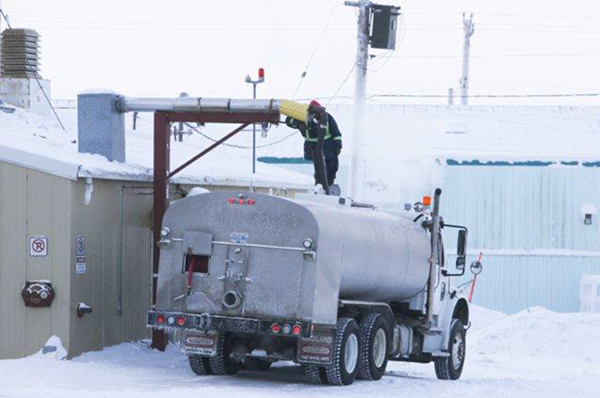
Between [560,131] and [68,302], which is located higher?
[560,131]

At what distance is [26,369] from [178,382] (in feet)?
7.31

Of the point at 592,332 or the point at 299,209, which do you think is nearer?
the point at 299,209

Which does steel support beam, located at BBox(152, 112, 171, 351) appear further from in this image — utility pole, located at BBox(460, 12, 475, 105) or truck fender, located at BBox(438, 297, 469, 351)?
utility pole, located at BBox(460, 12, 475, 105)

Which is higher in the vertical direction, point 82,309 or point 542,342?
point 82,309

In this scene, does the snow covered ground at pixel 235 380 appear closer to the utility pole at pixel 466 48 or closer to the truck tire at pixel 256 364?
the truck tire at pixel 256 364

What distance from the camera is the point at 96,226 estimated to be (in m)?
21.0

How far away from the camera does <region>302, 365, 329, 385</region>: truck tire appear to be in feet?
60.3

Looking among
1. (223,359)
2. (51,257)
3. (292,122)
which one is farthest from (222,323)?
(292,122)

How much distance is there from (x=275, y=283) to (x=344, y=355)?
1.40 meters

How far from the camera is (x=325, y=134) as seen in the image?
2228cm

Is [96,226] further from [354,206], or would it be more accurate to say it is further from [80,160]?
[354,206]

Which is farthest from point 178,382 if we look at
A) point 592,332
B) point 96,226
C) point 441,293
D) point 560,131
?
point 560,131

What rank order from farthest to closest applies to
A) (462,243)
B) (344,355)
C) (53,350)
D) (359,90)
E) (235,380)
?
1. (359,90)
2. (462,243)
3. (53,350)
4. (235,380)
5. (344,355)

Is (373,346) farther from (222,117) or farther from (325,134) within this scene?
(222,117)
